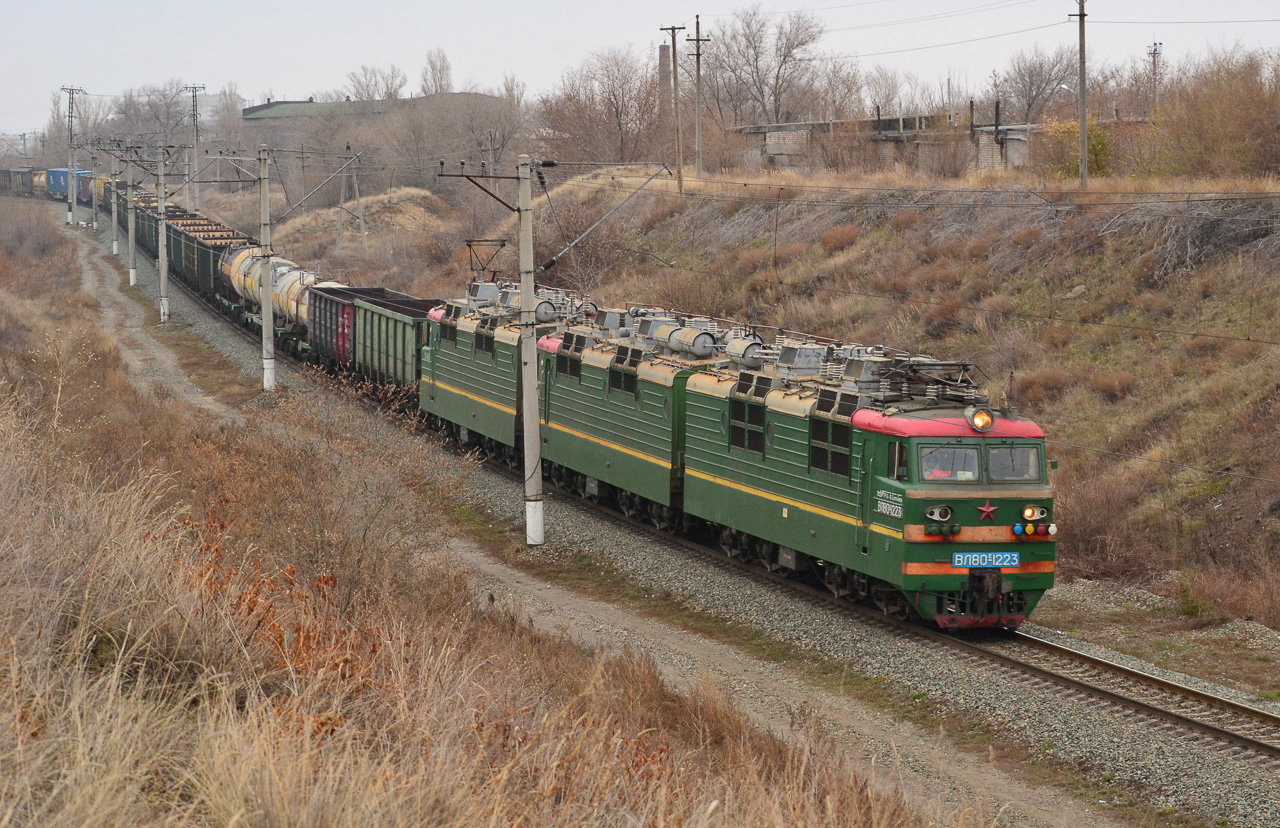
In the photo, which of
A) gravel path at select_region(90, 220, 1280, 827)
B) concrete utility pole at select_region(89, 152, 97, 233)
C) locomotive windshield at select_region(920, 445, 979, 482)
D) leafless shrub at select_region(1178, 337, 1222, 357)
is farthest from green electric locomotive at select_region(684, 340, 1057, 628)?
concrete utility pole at select_region(89, 152, 97, 233)

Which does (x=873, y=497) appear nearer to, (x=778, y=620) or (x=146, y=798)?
(x=778, y=620)

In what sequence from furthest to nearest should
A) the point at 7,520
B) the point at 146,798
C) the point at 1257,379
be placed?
the point at 1257,379, the point at 7,520, the point at 146,798

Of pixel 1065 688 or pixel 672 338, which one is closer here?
pixel 1065 688

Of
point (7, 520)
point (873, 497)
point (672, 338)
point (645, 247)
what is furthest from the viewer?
point (645, 247)

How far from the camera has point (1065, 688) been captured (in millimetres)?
13016

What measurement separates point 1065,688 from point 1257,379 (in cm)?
1327

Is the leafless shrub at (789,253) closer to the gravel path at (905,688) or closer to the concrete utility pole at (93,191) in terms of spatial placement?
the gravel path at (905,688)

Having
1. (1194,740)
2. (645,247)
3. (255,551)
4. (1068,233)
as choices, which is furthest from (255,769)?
(645,247)

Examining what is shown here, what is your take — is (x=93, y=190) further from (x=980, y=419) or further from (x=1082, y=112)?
(x=980, y=419)

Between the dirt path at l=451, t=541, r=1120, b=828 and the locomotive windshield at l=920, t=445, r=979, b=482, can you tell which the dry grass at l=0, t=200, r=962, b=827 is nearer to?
the dirt path at l=451, t=541, r=1120, b=828

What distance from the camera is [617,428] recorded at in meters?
21.3

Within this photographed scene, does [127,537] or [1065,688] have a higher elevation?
[127,537]

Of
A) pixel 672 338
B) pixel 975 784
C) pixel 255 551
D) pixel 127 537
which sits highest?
pixel 672 338

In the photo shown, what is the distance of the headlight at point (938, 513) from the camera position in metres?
14.4
